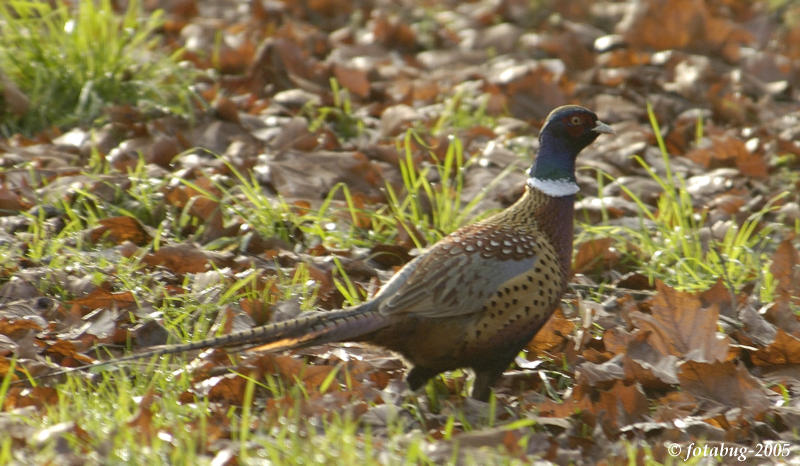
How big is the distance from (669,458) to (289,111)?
369 centimetres

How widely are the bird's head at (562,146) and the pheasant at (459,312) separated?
0.80 feet

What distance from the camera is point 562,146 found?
4086 millimetres

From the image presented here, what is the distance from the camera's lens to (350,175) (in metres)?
5.42

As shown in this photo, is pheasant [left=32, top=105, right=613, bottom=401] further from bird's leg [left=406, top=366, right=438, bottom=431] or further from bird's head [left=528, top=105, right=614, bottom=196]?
bird's head [left=528, top=105, right=614, bottom=196]

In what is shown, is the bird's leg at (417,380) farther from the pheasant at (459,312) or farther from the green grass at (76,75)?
the green grass at (76,75)

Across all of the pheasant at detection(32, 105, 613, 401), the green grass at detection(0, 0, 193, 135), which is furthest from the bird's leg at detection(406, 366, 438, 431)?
A: the green grass at detection(0, 0, 193, 135)

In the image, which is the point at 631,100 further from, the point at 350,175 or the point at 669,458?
the point at 669,458

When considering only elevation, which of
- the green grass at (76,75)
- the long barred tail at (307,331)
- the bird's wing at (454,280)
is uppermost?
the green grass at (76,75)

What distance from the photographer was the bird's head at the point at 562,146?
3.97m

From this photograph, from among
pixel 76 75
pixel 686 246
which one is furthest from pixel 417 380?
pixel 76 75

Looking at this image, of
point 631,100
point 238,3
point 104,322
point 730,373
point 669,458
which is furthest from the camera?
point 238,3

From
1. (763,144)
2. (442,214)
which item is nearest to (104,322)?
(442,214)

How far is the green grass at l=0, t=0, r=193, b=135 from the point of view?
584cm

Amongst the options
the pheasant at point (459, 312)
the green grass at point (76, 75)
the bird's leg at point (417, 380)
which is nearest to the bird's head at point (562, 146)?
the pheasant at point (459, 312)
